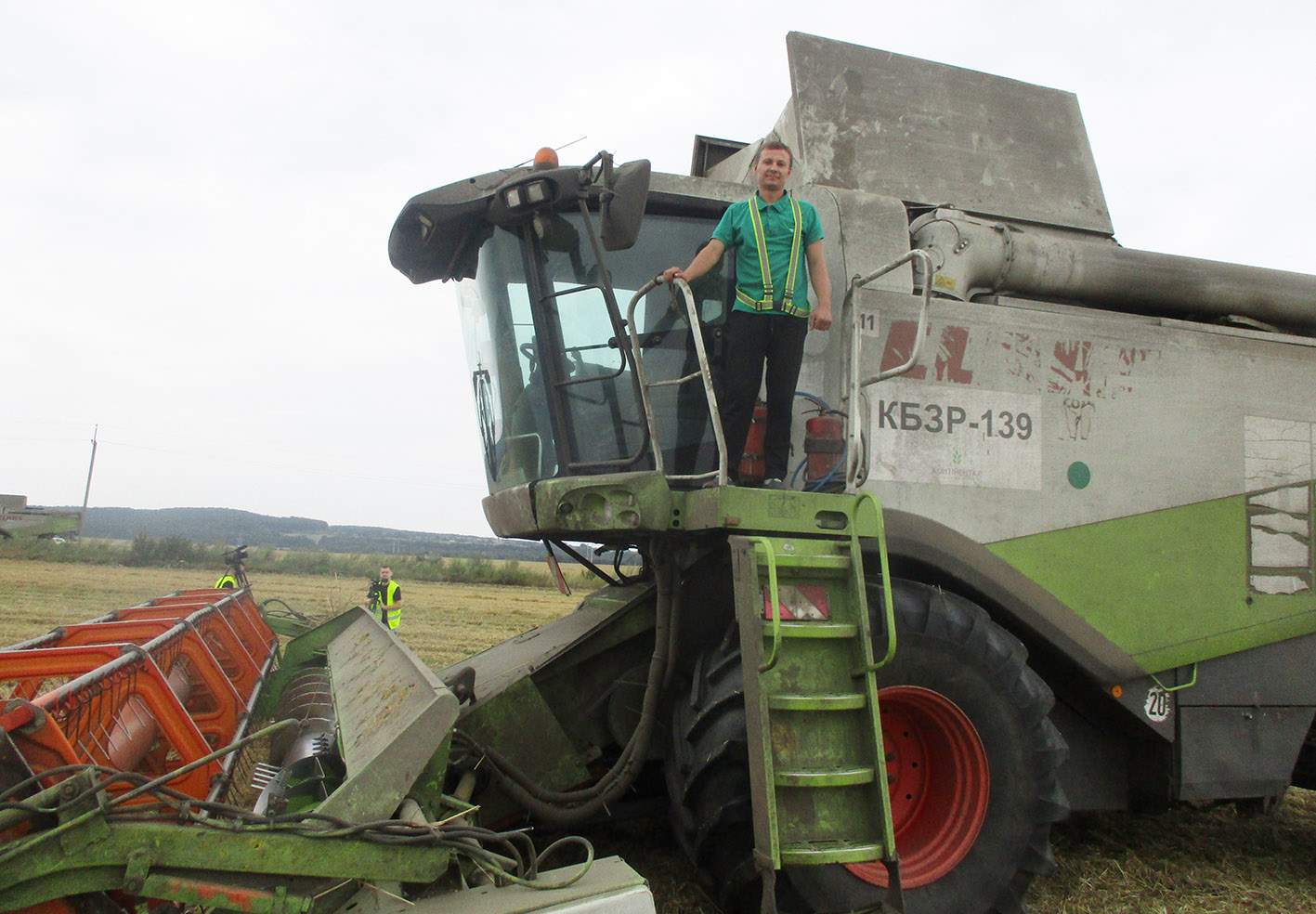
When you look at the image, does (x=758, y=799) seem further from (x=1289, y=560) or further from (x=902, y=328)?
(x=1289, y=560)

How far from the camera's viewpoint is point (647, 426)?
10.0 ft

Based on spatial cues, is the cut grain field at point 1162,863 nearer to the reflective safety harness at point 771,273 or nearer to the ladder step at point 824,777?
the ladder step at point 824,777

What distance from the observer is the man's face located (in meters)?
3.08

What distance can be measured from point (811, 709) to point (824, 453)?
1.05 m

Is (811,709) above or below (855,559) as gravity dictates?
below

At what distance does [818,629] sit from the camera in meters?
2.52

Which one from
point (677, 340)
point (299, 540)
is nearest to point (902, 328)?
point (677, 340)

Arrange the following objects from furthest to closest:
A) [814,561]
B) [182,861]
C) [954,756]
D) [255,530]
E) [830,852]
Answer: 1. [255,530]
2. [954,756]
3. [814,561]
4. [830,852]
5. [182,861]

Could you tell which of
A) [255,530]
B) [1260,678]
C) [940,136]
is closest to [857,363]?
[940,136]

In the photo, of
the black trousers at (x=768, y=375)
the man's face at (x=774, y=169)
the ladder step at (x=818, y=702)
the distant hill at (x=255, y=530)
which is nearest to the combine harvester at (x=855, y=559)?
the ladder step at (x=818, y=702)

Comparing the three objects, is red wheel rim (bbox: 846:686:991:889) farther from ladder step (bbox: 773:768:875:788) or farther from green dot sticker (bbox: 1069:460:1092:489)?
green dot sticker (bbox: 1069:460:1092:489)

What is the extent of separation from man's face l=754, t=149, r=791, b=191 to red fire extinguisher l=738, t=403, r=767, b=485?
30.5 inches

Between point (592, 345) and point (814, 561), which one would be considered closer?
point (814, 561)

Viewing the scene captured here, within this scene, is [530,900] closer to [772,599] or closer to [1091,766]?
[772,599]
